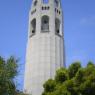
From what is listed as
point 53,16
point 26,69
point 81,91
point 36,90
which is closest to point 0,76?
point 81,91

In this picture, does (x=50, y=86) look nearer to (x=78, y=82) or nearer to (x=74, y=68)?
(x=74, y=68)

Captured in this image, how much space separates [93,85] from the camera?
60.2 feet

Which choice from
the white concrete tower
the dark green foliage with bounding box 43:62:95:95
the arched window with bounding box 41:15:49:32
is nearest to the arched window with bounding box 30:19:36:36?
the white concrete tower

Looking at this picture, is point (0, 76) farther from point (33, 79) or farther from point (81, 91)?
point (33, 79)

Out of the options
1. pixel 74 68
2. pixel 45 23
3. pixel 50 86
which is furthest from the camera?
pixel 45 23

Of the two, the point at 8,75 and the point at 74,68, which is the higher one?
the point at 74,68

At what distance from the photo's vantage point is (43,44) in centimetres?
3662

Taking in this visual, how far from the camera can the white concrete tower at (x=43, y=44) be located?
115 feet

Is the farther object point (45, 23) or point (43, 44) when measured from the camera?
point (45, 23)

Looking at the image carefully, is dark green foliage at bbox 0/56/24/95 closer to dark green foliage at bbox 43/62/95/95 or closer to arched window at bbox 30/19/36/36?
dark green foliage at bbox 43/62/95/95

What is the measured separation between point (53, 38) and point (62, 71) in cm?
1615

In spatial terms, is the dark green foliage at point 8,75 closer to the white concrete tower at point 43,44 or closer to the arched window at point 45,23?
the white concrete tower at point 43,44

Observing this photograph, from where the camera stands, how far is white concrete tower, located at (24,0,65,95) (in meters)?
34.9

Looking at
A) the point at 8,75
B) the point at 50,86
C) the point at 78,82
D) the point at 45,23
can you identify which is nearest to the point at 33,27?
the point at 45,23
